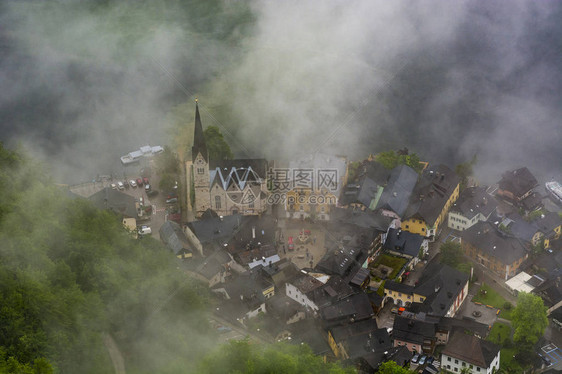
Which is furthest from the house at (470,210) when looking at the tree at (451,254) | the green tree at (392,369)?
the green tree at (392,369)

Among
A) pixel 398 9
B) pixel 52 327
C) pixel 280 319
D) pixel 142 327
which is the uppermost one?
pixel 398 9

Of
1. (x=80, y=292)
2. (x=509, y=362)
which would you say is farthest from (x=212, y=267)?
(x=509, y=362)

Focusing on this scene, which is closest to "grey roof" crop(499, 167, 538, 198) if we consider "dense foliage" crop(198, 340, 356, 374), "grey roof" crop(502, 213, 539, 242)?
"grey roof" crop(502, 213, 539, 242)

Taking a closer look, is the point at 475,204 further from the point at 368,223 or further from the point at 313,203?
the point at 313,203

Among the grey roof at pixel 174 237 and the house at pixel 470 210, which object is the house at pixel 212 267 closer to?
the grey roof at pixel 174 237

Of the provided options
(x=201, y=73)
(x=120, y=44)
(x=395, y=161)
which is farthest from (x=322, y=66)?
(x=120, y=44)

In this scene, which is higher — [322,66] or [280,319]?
[322,66]

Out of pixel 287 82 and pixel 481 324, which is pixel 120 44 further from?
pixel 481 324
